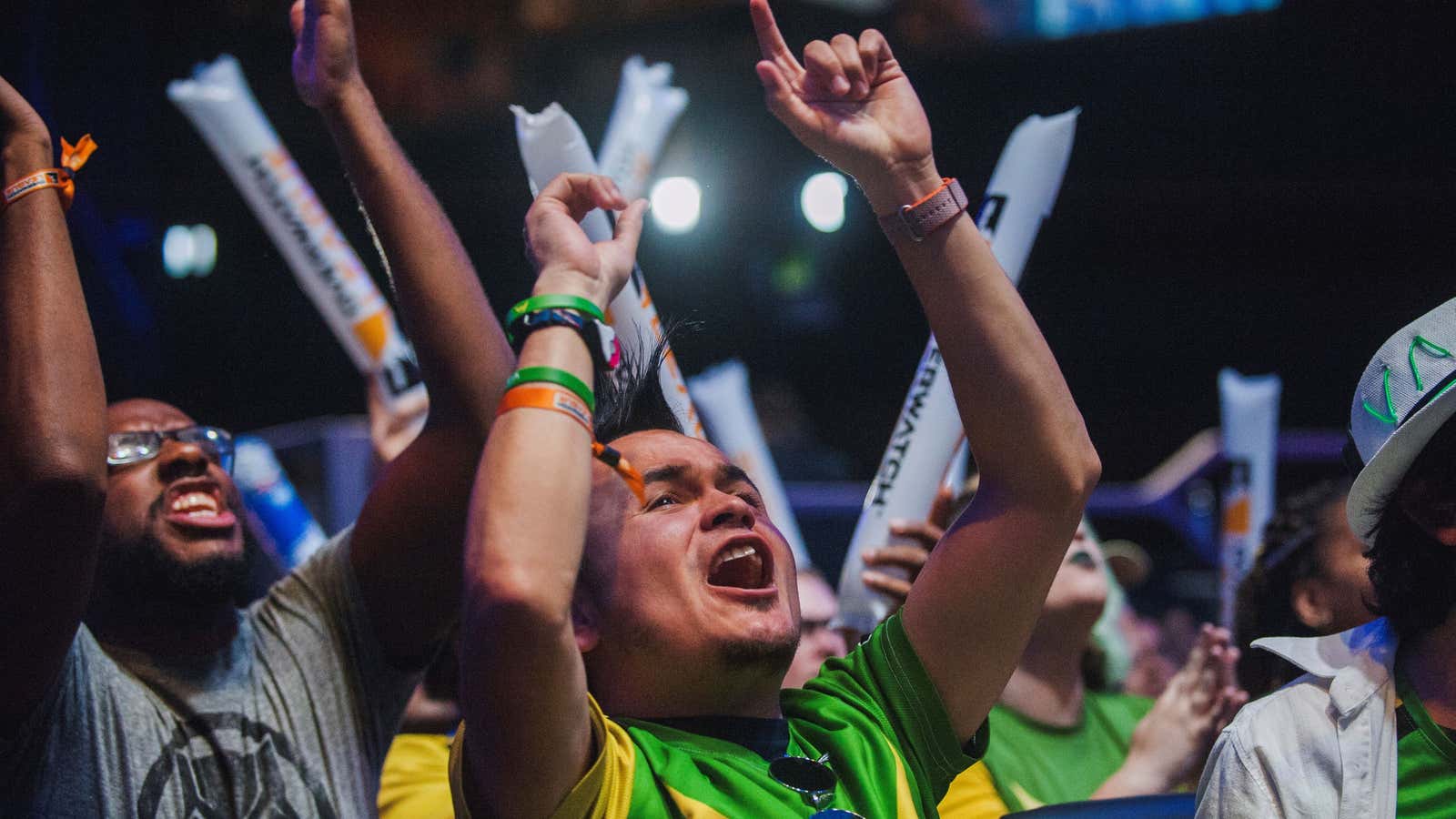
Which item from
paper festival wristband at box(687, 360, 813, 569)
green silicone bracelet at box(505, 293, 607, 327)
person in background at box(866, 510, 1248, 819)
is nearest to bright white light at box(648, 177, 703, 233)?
paper festival wristband at box(687, 360, 813, 569)

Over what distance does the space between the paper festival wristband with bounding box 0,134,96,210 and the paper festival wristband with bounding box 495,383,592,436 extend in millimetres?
761

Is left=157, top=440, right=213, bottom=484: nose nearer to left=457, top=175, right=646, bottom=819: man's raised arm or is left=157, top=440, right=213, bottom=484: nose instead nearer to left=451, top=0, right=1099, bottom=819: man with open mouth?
left=451, top=0, right=1099, bottom=819: man with open mouth

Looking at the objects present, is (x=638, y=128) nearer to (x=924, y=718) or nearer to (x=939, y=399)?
(x=939, y=399)

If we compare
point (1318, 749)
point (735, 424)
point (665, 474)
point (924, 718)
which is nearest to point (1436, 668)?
point (1318, 749)

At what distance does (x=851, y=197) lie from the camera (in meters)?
6.94

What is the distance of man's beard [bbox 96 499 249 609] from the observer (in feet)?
7.04

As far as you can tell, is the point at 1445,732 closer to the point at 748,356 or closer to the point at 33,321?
the point at 33,321

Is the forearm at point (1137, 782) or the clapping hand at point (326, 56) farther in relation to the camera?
the forearm at point (1137, 782)

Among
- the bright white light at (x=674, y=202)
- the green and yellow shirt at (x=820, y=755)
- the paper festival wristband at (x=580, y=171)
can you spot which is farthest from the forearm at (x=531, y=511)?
the bright white light at (x=674, y=202)

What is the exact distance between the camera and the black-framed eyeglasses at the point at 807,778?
5.44ft

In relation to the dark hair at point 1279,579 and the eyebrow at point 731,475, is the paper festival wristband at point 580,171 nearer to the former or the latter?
the eyebrow at point 731,475

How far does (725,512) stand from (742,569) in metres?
0.09

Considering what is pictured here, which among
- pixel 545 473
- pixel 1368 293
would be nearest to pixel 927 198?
pixel 545 473

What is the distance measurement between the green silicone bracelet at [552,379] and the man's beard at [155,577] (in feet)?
3.06
